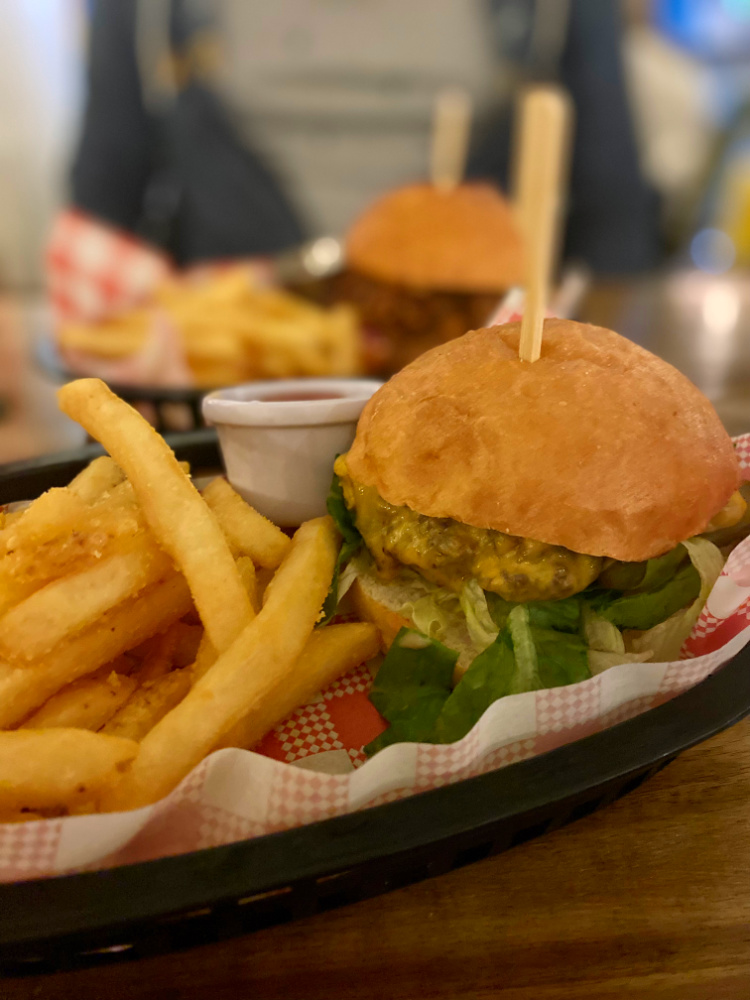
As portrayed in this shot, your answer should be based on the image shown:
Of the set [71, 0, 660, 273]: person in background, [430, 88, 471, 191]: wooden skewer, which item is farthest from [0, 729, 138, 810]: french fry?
[71, 0, 660, 273]: person in background

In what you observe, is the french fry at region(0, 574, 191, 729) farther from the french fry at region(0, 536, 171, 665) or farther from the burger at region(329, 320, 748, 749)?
the burger at region(329, 320, 748, 749)

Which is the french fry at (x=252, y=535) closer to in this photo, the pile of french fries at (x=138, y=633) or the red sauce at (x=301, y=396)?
the pile of french fries at (x=138, y=633)

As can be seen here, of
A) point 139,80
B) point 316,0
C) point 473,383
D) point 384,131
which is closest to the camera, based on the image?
point 473,383

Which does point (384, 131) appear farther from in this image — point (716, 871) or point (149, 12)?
point (716, 871)

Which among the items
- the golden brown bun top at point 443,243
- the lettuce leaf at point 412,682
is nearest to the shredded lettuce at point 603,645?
the lettuce leaf at point 412,682

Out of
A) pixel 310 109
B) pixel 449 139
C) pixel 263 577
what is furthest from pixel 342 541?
pixel 310 109

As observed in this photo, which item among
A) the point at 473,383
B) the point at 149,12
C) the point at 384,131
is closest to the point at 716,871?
the point at 473,383

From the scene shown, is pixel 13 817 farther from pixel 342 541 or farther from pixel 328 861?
pixel 342 541
